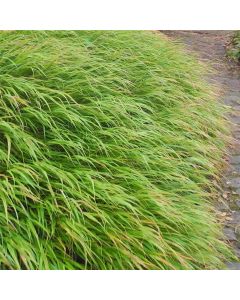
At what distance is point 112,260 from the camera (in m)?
2.24

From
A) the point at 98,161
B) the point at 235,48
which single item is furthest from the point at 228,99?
the point at 98,161

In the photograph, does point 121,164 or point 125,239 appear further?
point 121,164

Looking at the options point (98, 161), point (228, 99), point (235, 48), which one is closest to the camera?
point (98, 161)

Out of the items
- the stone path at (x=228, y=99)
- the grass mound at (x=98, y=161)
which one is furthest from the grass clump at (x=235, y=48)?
the grass mound at (x=98, y=161)

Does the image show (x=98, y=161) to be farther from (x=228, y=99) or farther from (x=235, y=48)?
(x=235, y=48)

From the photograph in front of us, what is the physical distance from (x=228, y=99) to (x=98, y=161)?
9.51 feet

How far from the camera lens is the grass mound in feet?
7.32

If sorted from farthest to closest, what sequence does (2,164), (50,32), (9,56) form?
(50,32) < (9,56) < (2,164)

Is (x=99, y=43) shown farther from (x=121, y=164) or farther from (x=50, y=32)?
(x=121, y=164)

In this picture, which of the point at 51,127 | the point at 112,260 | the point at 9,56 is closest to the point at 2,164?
the point at 51,127

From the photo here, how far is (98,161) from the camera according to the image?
262 cm

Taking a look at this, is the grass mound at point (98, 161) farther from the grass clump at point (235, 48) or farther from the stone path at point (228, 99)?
the grass clump at point (235, 48)

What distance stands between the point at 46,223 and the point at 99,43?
7.43ft

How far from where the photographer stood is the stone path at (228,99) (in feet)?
9.89
